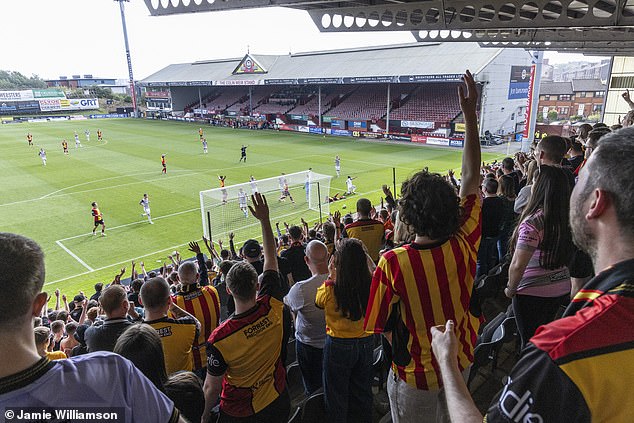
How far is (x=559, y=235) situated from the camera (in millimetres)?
3420

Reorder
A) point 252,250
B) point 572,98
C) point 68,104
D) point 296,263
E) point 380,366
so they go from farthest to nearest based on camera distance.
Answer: point 68,104
point 572,98
point 296,263
point 252,250
point 380,366

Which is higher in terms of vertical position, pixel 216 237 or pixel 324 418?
pixel 324 418

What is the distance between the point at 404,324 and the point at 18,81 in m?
161

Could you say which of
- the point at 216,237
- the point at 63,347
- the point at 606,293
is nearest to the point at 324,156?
the point at 216,237

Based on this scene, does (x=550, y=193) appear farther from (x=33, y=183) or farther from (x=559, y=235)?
(x=33, y=183)

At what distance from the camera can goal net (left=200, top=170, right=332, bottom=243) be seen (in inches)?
679

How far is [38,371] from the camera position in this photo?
4.74 feet

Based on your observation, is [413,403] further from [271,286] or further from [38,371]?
[38,371]

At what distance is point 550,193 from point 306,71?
54491 millimetres

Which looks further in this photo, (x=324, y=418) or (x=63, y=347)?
(x=63, y=347)

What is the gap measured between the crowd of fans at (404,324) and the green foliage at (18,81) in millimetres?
151467

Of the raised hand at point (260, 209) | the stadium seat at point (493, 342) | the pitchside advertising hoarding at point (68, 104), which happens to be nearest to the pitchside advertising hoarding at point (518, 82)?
the stadium seat at point (493, 342)

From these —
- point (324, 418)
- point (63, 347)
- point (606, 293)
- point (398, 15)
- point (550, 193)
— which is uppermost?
point (398, 15)

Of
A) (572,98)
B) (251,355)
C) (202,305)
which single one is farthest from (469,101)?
(572,98)
